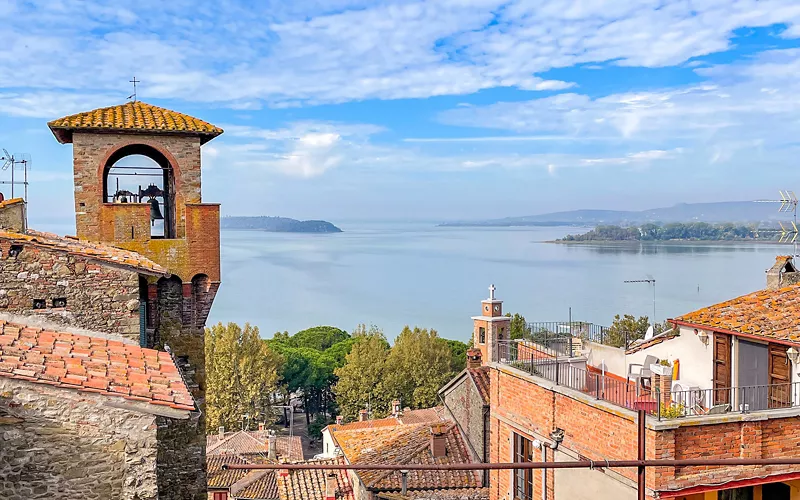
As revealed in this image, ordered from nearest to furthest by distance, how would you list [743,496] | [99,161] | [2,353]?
[2,353] < [743,496] < [99,161]

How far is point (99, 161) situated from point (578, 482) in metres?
9.35

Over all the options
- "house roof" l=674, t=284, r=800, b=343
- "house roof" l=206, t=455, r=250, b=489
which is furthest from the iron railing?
"house roof" l=206, t=455, r=250, b=489

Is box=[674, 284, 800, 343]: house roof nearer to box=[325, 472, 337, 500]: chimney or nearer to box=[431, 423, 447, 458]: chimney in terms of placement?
box=[431, 423, 447, 458]: chimney

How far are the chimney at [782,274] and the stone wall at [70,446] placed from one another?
1220 cm

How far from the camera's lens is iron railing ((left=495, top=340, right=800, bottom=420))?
28.5ft

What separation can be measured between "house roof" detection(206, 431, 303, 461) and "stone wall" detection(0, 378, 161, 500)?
23.1m

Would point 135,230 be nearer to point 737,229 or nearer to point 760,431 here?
point 760,431

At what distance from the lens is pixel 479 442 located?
1678 centimetres

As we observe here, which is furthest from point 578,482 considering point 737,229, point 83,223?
point 737,229

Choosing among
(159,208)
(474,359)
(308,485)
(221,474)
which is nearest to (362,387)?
(221,474)

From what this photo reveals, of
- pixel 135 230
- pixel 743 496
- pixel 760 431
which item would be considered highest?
pixel 135 230

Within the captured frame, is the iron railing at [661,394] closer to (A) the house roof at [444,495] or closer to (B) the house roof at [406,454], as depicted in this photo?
(A) the house roof at [444,495]

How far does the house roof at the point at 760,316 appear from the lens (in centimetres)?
973

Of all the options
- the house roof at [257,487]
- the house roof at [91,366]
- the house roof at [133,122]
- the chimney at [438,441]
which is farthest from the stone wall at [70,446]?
the house roof at [257,487]
